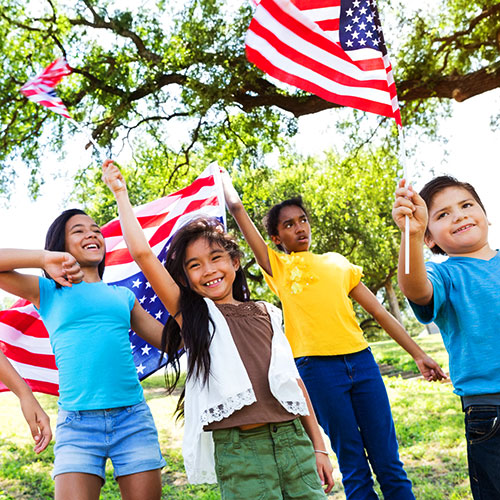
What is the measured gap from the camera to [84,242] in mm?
2977

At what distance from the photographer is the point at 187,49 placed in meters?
8.39

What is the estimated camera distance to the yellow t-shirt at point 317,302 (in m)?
3.43

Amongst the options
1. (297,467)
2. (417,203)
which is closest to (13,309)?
(297,467)

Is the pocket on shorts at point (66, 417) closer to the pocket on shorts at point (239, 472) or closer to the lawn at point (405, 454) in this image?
the pocket on shorts at point (239, 472)

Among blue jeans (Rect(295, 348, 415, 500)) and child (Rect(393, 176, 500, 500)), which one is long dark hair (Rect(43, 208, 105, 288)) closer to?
blue jeans (Rect(295, 348, 415, 500))

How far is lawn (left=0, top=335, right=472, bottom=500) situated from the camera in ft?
15.0

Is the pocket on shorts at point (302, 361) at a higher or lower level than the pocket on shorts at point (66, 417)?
lower

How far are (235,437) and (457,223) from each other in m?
1.26

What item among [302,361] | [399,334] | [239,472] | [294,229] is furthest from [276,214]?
[239,472]

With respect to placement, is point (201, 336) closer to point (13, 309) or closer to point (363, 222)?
point (13, 309)

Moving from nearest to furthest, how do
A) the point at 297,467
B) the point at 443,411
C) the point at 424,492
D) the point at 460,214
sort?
the point at 297,467
the point at 460,214
the point at 424,492
the point at 443,411

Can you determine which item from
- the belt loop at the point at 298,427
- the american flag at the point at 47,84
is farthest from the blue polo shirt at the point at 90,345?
the american flag at the point at 47,84

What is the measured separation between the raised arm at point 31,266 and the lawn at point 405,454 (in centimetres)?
243

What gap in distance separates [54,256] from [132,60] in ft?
24.6
